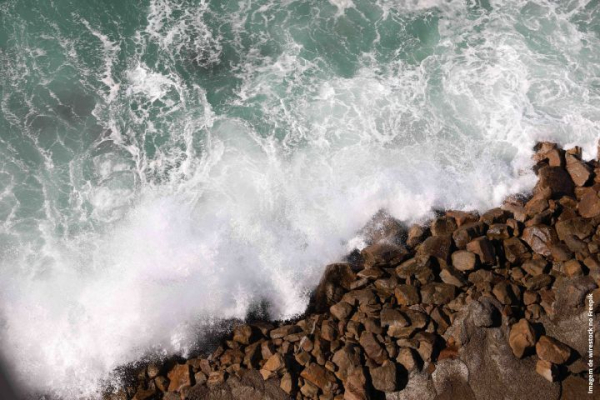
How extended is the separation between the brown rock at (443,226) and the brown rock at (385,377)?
19.1 feet

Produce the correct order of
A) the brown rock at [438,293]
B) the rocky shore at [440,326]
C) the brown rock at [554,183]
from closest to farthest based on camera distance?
the rocky shore at [440,326], the brown rock at [438,293], the brown rock at [554,183]

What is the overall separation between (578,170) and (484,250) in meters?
5.92

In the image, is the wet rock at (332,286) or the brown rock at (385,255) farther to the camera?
the brown rock at (385,255)

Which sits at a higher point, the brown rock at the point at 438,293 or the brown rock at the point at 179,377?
the brown rock at the point at 438,293

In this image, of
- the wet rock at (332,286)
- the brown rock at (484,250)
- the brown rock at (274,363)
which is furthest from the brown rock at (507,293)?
the brown rock at (274,363)

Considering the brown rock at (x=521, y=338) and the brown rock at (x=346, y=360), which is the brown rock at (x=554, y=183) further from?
the brown rock at (x=346, y=360)

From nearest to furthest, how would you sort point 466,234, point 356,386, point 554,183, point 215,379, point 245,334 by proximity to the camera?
point 356,386
point 215,379
point 245,334
point 466,234
point 554,183

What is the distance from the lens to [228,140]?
2234 cm

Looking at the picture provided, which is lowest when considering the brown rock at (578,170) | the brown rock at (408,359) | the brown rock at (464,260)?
the brown rock at (408,359)

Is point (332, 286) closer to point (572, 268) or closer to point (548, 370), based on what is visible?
point (548, 370)

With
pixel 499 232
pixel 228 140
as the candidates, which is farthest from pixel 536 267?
pixel 228 140

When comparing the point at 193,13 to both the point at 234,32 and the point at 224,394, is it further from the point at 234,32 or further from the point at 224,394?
the point at 224,394

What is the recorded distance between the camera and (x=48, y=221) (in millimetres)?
20094

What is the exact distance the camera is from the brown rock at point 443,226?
18531mm
